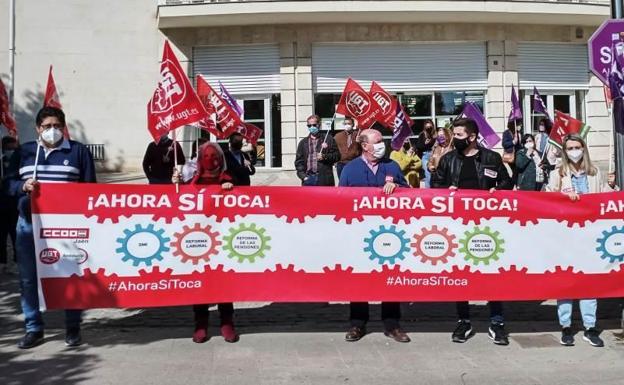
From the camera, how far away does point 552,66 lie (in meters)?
21.9

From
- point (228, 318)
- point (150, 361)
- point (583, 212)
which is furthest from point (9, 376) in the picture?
point (583, 212)

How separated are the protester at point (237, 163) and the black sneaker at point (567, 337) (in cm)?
353

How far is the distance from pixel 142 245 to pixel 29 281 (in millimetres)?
1073

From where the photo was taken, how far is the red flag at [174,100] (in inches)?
253

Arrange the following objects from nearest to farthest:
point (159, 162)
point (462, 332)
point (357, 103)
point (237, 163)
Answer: point (462, 332) → point (237, 163) → point (159, 162) → point (357, 103)

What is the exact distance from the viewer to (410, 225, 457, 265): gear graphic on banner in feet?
19.8

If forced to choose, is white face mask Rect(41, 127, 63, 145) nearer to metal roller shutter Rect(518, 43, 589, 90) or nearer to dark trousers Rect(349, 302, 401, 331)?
dark trousers Rect(349, 302, 401, 331)

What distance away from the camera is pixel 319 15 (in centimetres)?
1984

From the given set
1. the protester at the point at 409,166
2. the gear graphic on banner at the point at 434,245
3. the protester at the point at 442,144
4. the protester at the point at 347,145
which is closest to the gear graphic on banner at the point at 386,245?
the gear graphic on banner at the point at 434,245

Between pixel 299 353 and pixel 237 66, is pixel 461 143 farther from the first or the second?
pixel 237 66

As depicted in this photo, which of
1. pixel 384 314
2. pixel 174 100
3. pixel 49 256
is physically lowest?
pixel 384 314

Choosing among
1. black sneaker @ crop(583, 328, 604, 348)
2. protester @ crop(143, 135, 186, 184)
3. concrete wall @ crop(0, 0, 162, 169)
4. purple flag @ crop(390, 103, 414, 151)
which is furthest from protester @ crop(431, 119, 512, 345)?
concrete wall @ crop(0, 0, 162, 169)

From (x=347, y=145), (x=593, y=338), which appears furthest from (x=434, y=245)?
(x=347, y=145)

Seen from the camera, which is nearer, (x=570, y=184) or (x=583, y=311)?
(x=583, y=311)
